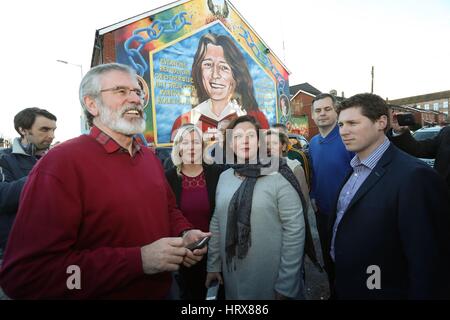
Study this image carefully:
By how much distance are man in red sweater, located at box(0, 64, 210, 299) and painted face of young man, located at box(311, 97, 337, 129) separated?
3.01 metres

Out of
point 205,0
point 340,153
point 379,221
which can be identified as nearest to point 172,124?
point 205,0

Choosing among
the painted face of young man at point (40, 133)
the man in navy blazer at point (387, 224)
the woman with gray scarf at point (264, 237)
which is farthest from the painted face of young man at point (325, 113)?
the painted face of young man at point (40, 133)

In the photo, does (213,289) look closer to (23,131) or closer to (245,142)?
(245,142)

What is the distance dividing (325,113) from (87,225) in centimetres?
374

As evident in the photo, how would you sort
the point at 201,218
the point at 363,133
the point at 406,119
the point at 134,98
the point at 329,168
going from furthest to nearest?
the point at 329,168 < the point at 406,119 < the point at 201,218 < the point at 363,133 < the point at 134,98

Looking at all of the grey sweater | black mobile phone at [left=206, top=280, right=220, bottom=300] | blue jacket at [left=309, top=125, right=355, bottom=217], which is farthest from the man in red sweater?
blue jacket at [left=309, top=125, right=355, bottom=217]

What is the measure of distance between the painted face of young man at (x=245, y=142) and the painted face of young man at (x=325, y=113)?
6.09ft

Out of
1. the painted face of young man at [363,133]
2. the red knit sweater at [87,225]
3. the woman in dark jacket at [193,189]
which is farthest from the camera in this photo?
the woman in dark jacket at [193,189]

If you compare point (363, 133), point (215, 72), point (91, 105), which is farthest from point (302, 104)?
point (91, 105)

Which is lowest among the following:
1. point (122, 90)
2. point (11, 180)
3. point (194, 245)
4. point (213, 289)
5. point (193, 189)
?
point (213, 289)

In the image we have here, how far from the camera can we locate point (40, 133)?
3.25 metres

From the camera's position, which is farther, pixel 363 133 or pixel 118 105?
pixel 363 133

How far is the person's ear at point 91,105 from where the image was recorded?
186 cm

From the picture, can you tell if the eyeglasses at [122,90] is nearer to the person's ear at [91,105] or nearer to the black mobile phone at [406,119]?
the person's ear at [91,105]
